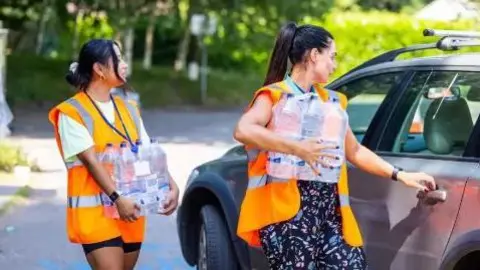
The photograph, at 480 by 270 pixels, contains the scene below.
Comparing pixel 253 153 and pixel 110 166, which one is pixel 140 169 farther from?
pixel 253 153

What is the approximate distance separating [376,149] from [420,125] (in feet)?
0.82

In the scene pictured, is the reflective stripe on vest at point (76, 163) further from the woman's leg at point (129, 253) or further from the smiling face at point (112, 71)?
the woman's leg at point (129, 253)

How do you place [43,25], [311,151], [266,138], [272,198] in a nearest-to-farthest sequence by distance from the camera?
[311,151] < [266,138] < [272,198] < [43,25]

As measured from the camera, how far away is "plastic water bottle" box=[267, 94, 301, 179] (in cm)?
438

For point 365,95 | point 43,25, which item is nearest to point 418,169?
point 365,95

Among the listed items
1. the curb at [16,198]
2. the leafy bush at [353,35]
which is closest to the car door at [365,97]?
the curb at [16,198]

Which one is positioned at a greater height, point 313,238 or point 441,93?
point 441,93

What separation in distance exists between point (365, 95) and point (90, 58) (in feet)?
5.17

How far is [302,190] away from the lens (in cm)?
448

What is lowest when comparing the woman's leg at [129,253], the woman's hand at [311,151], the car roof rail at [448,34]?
the woman's leg at [129,253]

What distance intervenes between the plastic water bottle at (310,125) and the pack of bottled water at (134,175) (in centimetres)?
92

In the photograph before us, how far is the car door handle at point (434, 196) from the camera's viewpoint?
4.57m

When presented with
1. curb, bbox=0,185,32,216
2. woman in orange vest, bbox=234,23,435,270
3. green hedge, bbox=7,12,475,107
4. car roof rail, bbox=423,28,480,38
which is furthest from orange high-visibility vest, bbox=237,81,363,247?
green hedge, bbox=7,12,475,107

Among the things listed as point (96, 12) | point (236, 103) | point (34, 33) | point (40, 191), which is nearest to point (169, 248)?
point (40, 191)
